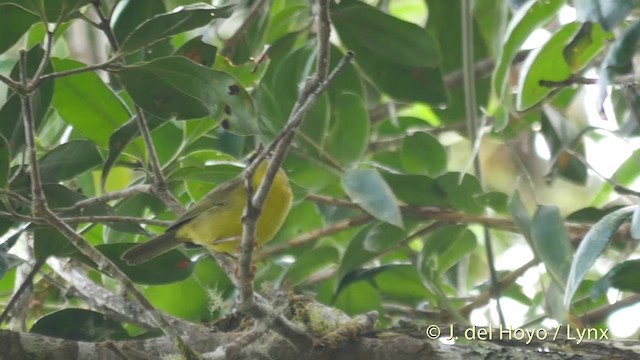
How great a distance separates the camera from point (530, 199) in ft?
7.28

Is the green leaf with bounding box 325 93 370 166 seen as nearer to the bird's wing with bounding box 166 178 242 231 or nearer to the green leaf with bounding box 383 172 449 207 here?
the green leaf with bounding box 383 172 449 207

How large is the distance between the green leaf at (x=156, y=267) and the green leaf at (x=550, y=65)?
0.77 metres

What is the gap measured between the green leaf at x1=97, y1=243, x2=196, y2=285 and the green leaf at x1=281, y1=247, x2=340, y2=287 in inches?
11.6

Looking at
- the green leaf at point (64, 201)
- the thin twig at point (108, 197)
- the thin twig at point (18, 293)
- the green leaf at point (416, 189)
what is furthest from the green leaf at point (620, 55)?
the thin twig at point (18, 293)

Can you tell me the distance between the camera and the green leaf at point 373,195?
1.71 m

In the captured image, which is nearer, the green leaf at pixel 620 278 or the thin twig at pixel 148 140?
the thin twig at pixel 148 140

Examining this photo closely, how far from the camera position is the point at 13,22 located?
158cm

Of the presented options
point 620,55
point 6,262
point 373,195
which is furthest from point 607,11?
point 6,262

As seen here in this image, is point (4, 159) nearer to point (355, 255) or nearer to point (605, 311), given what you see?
point (355, 255)

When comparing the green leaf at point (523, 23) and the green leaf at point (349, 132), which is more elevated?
Answer: the green leaf at point (523, 23)

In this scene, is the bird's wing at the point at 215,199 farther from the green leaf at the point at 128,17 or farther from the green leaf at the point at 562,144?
the green leaf at the point at 562,144

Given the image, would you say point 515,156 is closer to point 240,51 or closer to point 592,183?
point 592,183

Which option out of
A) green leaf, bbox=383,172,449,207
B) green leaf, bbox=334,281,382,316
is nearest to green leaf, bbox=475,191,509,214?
green leaf, bbox=383,172,449,207

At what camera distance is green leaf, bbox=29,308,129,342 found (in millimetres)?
1729
